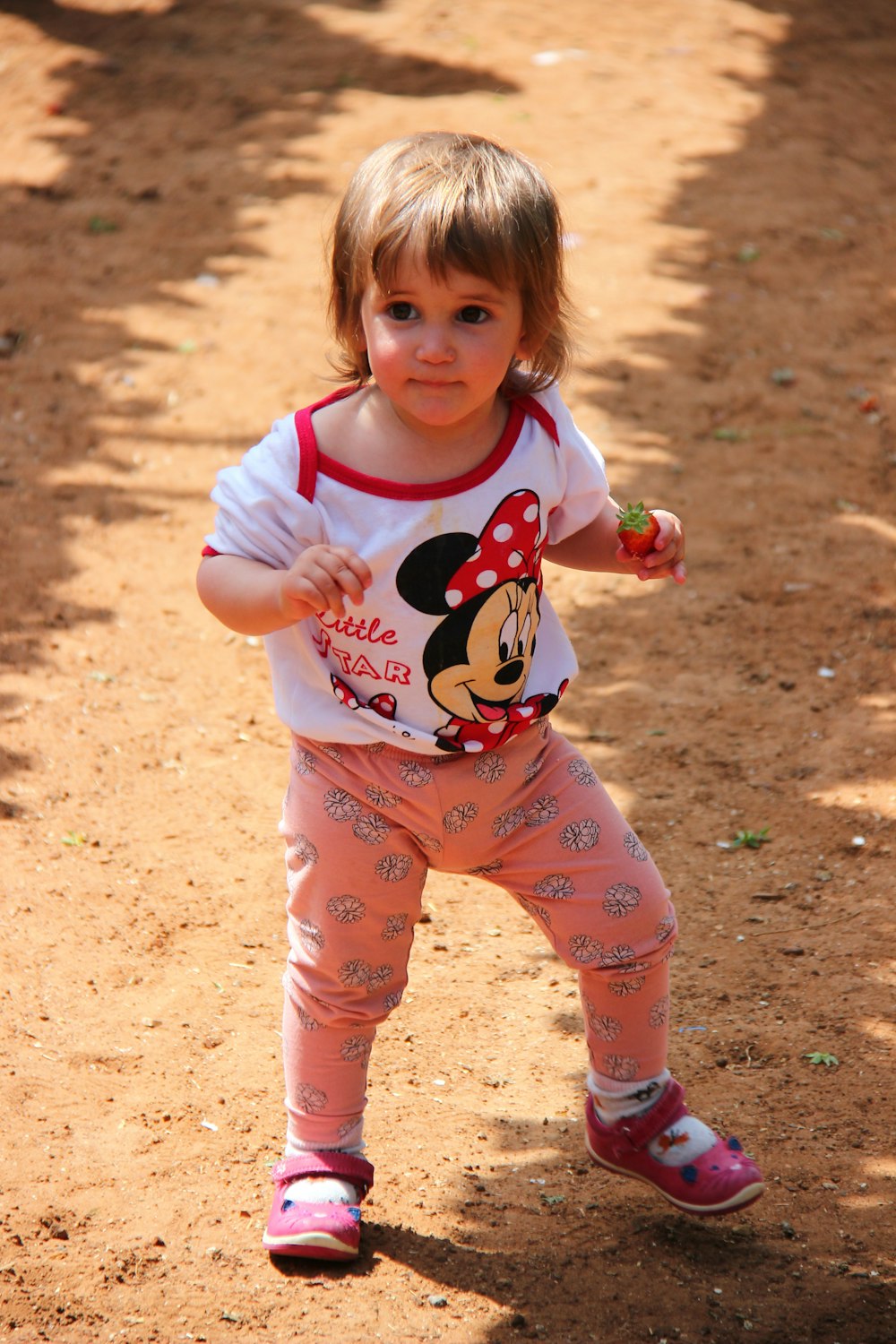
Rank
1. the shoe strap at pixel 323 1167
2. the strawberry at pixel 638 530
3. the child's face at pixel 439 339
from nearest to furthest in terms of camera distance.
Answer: the child's face at pixel 439 339, the strawberry at pixel 638 530, the shoe strap at pixel 323 1167

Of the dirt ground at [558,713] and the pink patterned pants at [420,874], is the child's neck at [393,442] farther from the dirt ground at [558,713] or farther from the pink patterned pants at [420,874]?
the dirt ground at [558,713]

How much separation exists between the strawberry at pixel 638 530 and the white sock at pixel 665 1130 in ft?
3.21

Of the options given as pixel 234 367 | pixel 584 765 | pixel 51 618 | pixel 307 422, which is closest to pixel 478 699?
pixel 584 765

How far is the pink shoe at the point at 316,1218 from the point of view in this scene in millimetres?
2490

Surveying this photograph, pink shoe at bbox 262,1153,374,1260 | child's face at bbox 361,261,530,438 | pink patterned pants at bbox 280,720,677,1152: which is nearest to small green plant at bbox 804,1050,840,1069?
pink patterned pants at bbox 280,720,677,1152

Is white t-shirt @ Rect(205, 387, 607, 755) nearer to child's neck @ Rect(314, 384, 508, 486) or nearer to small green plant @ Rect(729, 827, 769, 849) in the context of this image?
child's neck @ Rect(314, 384, 508, 486)

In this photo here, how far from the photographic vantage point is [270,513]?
7.48 ft

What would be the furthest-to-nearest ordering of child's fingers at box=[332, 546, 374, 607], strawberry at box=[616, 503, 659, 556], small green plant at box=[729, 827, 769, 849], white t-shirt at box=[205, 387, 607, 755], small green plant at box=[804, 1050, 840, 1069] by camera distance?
small green plant at box=[729, 827, 769, 849], small green plant at box=[804, 1050, 840, 1069], strawberry at box=[616, 503, 659, 556], white t-shirt at box=[205, 387, 607, 755], child's fingers at box=[332, 546, 374, 607]

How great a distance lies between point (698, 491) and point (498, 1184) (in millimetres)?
3519

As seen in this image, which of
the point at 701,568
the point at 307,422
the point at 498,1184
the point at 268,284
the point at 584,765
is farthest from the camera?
the point at 268,284

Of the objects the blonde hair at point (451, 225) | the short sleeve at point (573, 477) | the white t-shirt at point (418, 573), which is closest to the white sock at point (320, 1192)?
the white t-shirt at point (418, 573)

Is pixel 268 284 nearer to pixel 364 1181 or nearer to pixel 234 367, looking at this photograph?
pixel 234 367

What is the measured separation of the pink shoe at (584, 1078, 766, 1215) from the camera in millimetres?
2541

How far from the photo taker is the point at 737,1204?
254 cm
